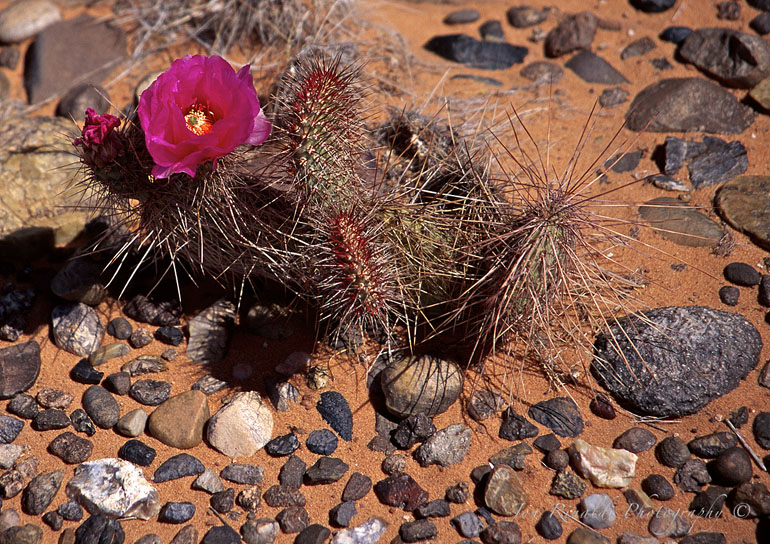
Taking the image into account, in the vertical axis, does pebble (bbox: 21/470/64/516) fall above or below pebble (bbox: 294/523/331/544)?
below

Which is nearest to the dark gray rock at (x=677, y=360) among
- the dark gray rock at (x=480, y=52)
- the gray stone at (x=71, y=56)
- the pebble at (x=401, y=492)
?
the pebble at (x=401, y=492)

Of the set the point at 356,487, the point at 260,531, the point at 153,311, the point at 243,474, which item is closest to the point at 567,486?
the point at 356,487

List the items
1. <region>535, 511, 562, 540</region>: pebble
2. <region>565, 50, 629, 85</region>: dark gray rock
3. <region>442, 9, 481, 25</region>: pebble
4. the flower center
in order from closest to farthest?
the flower center → <region>535, 511, 562, 540</region>: pebble → <region>565, 50, 629, 85</region>: dark gray rock → <region>442, 9, 481, 25</region>: pebble

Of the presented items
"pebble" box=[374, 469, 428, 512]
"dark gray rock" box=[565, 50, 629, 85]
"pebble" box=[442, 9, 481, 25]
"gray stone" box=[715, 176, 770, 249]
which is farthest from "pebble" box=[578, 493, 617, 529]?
"pebble" box=[442, 9, 481, 25]

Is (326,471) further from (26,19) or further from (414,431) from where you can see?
(26,19)

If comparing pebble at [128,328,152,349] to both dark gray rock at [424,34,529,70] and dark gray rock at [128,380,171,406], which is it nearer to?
dark gray rock at [128,380,171,406]

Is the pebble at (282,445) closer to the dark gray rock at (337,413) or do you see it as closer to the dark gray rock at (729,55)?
the dark gray rock at (337,413)
